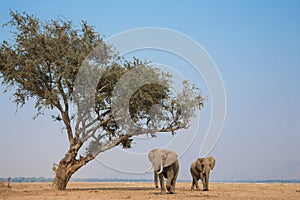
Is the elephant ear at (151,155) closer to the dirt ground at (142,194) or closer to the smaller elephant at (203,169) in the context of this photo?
the dirt ground at (142,194)

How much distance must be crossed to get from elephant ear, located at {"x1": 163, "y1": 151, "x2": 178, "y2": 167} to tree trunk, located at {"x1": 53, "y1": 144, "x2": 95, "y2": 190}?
26.5 ft

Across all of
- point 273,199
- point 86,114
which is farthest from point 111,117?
point 273,199

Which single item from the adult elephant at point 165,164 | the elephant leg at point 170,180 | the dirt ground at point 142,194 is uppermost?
the adult elephant at point 165,164

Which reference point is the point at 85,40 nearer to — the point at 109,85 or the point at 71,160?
the point at 109,85

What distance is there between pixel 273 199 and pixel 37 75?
61.2 ft

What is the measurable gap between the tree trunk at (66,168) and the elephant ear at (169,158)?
808cm

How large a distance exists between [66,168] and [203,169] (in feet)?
33.2

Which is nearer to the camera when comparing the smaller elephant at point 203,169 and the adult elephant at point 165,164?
the adult elephant at point 165,164

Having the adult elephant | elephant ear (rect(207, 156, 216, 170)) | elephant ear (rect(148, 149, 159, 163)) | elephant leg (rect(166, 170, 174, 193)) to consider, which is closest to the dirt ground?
elephant leg (rect(166, 170, 174, 193))

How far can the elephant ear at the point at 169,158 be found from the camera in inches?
1093

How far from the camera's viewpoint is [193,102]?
34.6 meters

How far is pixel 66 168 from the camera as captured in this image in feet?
108

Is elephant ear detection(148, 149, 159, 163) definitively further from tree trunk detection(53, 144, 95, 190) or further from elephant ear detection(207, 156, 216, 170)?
tree trunk detection(53, 144, 95, 190)

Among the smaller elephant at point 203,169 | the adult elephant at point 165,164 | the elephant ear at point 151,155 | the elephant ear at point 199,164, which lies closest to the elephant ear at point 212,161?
the smaller elephant at point 203,169
